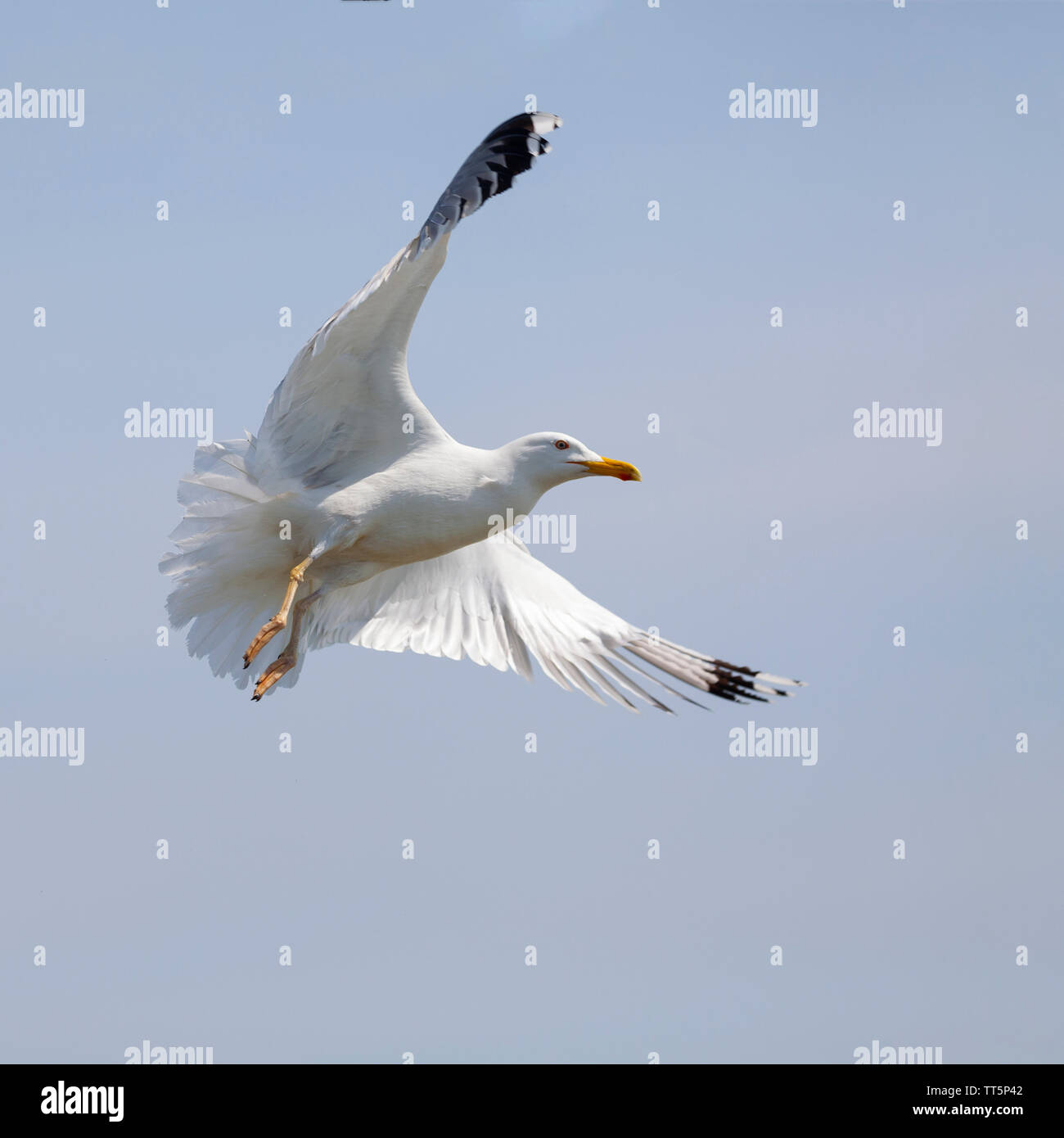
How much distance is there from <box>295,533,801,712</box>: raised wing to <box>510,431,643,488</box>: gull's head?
1195mm

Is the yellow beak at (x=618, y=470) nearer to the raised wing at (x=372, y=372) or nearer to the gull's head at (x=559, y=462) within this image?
the gull's head at (x=559, y=462)

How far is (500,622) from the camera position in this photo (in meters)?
10.4

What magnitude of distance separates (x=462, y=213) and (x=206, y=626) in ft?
10.4

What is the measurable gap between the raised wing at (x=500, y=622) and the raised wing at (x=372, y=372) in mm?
Result: 998

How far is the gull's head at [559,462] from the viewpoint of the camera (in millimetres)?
9281

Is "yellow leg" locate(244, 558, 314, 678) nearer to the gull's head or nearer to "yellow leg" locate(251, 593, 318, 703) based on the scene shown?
"yellow leg" locate(251, 593, 318, 703)

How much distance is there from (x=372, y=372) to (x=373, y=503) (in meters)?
0.74

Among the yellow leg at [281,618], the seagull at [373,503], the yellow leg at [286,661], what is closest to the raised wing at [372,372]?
the seagull at [373,503]

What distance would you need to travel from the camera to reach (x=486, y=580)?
10.5m

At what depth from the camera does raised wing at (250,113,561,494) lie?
8.20m

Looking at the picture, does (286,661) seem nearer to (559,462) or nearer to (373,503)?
(373,503)

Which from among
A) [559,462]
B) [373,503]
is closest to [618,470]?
[559,462]

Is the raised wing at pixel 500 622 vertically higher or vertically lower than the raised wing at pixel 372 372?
lower

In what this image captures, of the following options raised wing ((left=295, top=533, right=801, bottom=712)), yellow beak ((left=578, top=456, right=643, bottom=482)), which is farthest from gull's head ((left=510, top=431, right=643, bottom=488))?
raised wing ((left=295, top=533, right=801, bottom=712))
